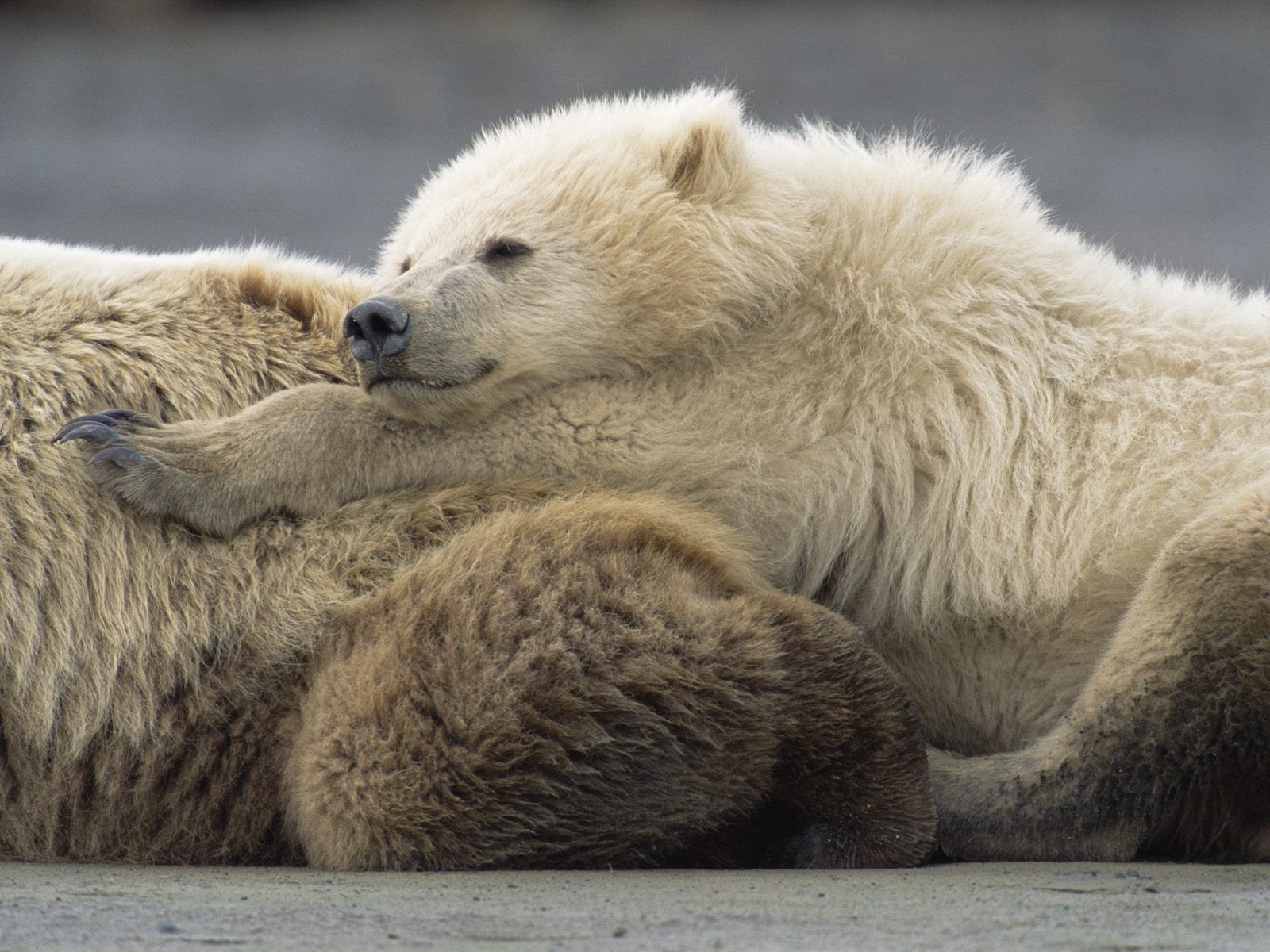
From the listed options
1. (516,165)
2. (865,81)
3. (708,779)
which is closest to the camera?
(708,779)

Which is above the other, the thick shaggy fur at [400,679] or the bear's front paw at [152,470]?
the bear's front paw at [152,470]

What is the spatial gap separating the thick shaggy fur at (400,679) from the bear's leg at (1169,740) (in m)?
0.29

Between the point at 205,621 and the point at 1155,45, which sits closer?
the point at 205,621

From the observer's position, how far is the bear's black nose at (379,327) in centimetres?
443

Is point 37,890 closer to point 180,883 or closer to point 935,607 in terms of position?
point 180,883

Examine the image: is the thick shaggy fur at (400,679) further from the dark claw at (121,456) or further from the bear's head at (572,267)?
the bear's head at (572,267)

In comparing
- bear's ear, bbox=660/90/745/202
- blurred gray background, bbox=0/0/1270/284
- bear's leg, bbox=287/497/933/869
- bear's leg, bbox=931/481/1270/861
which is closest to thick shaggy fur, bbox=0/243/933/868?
bear's leg, bbox=287/497/933/869

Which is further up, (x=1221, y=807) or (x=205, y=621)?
(x=205, y=621)

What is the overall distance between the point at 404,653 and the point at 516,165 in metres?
1.70

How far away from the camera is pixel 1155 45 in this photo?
2100 centimetres

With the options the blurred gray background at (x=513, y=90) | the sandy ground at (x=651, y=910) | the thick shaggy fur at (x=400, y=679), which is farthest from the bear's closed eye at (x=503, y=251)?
the blurred gray background at (x=513, y=90)

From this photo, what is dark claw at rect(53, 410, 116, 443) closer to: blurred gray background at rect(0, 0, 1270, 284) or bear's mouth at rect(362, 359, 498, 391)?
bear's mouth at rect(362, 359, 498, 391)

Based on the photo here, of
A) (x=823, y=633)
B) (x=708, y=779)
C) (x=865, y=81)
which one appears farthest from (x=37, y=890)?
(x=865, y=81)

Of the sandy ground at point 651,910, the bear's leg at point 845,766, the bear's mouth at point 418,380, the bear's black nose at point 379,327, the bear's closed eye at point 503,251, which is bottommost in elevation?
the sandy ground at point 651,910
